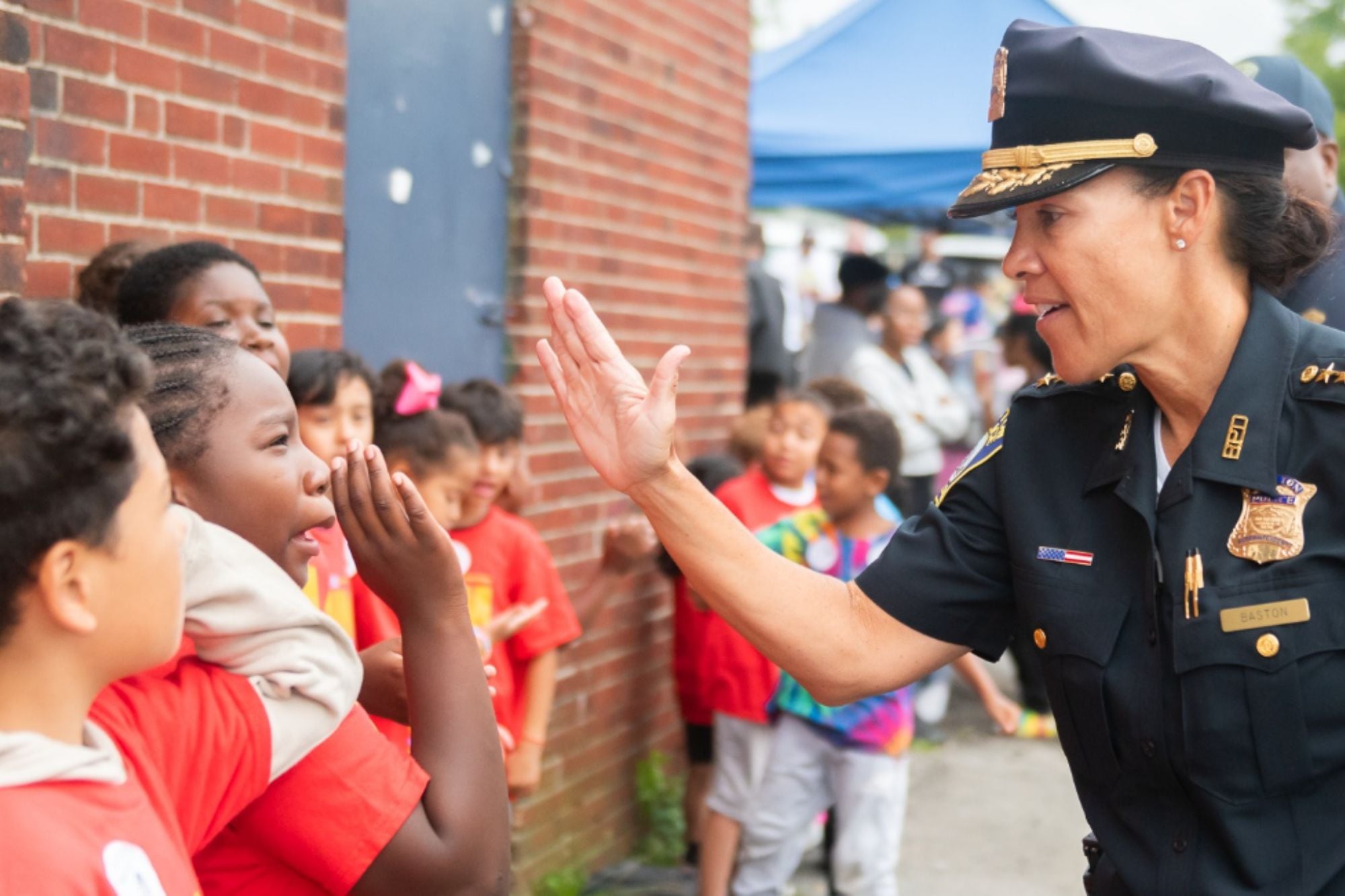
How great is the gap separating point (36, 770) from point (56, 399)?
0.36m

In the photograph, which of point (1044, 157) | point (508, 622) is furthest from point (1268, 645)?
point (508, 622)

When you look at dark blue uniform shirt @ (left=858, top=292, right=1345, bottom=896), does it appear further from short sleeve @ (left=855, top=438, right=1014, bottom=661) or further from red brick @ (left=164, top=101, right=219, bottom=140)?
red brick @ (left=164, top=101, right=219, bottom=140)

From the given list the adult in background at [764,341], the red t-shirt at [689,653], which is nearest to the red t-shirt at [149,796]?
the red t-shirt at [689,653]

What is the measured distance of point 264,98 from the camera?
3375mm

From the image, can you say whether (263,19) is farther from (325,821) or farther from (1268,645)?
(1268,645)

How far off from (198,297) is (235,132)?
723 mm

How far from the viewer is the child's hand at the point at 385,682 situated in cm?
210

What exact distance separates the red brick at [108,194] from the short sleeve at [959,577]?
175 cm

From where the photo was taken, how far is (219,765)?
5.28 ft

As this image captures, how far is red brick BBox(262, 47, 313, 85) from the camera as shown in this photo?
339 cm

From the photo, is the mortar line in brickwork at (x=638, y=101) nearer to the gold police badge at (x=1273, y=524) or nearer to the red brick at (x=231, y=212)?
the red brick at (x=231, y=212)

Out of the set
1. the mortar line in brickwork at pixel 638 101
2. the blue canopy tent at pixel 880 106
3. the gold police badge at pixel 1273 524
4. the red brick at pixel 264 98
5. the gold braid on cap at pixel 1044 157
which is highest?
the blue canopy tent at pixel 880 106

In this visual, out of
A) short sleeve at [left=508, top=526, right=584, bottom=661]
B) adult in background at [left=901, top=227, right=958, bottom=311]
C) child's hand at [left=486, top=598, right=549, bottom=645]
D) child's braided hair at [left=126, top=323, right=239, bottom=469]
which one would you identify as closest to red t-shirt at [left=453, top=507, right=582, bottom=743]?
short sleeve at [left=508, top=526, right=584, bottom=661]

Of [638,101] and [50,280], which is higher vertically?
[638,101]
